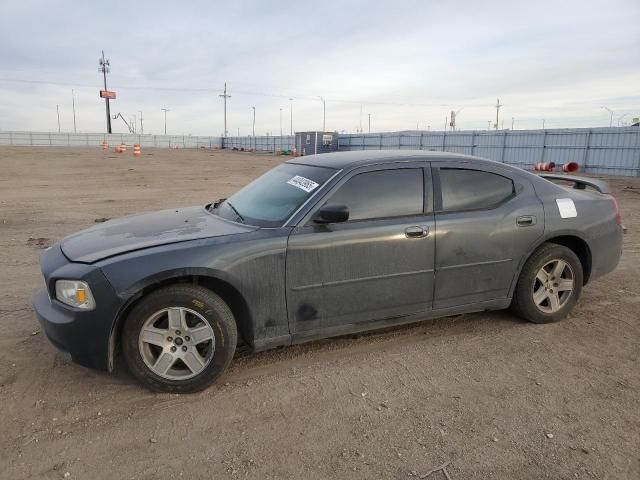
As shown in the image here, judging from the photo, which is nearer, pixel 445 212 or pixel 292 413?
pixel 292 413

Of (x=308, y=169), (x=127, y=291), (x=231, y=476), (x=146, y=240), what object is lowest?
(x=231, y=476)

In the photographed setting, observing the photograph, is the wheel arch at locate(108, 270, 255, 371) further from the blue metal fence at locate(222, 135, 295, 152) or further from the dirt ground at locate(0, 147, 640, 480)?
the blue metal fence at locate(222, 135, 295, 152)

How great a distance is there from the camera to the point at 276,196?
398cm

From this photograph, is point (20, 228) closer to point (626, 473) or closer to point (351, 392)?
point (351, 392)

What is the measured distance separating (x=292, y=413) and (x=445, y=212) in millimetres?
1963

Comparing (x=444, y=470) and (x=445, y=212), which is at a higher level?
(x=445, y=212)

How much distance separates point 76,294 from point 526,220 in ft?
11.5

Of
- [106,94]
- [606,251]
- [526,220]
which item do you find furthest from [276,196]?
[106,94]

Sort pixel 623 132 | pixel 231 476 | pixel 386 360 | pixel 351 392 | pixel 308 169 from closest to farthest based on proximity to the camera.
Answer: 1. pixel 231 476
2. pixel 351 392
3. pixel 386 360
4. pixel 308 169
5. pixel 623 132

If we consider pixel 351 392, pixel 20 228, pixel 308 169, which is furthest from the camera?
pixel 20 228

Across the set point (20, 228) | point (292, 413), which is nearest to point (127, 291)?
point (292, 413)

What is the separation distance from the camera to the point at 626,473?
252 centimetres

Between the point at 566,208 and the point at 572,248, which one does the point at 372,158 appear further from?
the point at 572,248

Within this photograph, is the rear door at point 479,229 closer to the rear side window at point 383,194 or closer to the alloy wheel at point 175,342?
the rear side window at point 383,194
